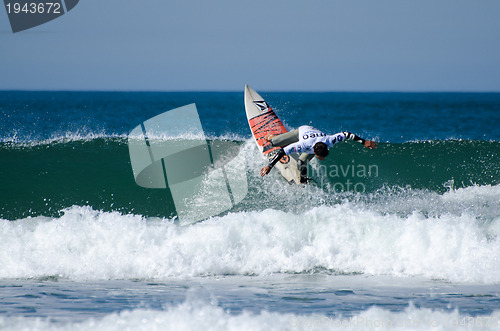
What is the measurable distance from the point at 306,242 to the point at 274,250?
1.85 feet

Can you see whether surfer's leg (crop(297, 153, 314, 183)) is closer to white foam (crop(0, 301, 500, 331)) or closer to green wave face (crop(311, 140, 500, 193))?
green wave face (crop(311, 140, 500, 193))

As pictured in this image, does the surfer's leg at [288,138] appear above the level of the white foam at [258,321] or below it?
above

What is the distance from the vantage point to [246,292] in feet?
20.8

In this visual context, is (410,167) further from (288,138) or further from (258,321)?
(258,321)

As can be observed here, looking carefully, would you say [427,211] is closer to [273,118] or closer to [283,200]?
[283,200]

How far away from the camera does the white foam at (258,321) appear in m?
5.02

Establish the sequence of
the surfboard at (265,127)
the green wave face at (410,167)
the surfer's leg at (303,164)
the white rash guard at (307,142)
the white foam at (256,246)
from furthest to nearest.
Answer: the green wave face at (410,167) → the surfboard at (265,127) → the surfer's leg at (303,164) → the white rash guard at (307,142) → the white foam at (256,246)

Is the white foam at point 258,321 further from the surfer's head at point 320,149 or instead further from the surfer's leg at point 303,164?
the surfer's leg at point 303,164

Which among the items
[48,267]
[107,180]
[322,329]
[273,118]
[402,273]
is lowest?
[402,273]

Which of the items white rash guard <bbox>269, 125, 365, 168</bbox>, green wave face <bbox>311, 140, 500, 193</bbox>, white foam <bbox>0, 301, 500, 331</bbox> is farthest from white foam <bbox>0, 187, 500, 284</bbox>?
green wave face <bbox>311, 140, 500, 193</bbox>

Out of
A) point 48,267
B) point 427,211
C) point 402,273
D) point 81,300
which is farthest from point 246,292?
point 427,211

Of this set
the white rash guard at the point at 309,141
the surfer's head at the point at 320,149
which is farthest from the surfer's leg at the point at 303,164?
the surfer's head at the point at 320,149

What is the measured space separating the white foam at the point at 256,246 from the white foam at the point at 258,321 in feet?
5.86

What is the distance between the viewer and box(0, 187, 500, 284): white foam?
7211mm
